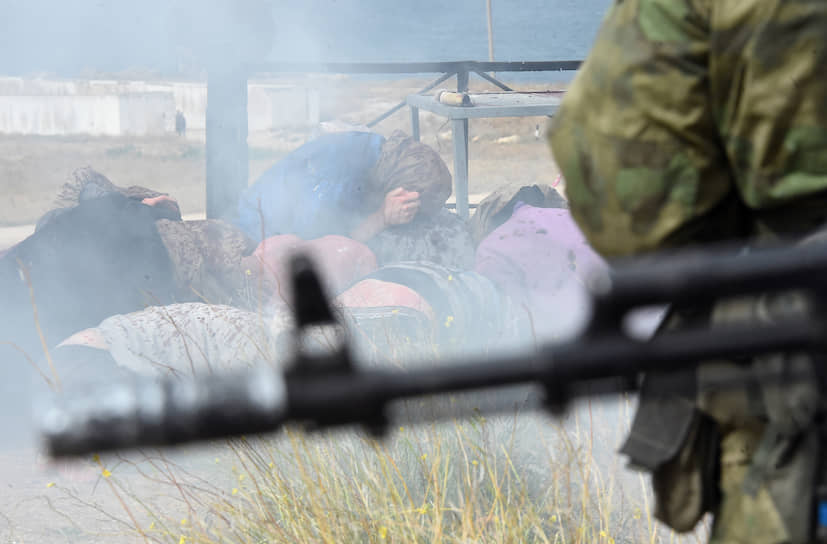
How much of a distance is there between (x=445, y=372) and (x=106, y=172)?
1793 cm

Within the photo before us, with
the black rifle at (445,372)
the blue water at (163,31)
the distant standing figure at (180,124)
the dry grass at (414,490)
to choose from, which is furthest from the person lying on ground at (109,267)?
the distant standing figure at (180,124)

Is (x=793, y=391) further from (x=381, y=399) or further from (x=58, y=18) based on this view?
(x=58, y=18)

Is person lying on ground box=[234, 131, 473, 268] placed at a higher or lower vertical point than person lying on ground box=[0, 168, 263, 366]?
higher

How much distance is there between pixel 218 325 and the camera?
3.34m

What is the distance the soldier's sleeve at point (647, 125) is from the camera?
117 centimetres

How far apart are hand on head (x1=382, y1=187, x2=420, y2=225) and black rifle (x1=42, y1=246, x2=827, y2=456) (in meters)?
3.61

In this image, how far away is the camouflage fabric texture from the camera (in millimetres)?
1097

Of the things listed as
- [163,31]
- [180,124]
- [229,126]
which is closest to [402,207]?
[229,126]

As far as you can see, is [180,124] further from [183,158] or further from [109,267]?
[109,267]

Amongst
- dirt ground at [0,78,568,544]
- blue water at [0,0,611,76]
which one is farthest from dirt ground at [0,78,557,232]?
blue water at [0,0,611,76]

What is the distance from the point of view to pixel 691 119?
1178 millimetres

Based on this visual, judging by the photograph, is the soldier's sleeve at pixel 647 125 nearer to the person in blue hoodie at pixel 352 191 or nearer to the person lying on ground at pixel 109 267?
the person lying on ground at pixel 109 267

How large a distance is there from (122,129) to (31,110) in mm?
2841

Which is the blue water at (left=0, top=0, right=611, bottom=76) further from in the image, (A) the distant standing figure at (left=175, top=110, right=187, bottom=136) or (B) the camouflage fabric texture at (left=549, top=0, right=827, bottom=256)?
(A) the distant standing figure at (left=175, top=110, right=187, bottom=136)
